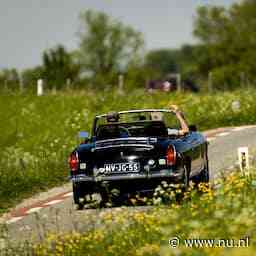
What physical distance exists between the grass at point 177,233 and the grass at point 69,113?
12623mm

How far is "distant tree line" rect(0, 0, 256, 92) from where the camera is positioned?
93.9m

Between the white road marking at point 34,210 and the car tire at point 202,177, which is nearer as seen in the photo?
the white road marking at point 34,210

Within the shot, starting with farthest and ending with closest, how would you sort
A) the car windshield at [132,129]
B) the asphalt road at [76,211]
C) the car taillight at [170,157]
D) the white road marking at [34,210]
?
the white road marking at [34,210] → the car windshield at [132,129] → the car taillight at [170,157] → the asphalt road at [76,211]

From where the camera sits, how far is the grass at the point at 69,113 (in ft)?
101

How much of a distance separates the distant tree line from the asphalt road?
58921 mm

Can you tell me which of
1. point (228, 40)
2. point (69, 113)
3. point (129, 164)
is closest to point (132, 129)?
point (129, 164)

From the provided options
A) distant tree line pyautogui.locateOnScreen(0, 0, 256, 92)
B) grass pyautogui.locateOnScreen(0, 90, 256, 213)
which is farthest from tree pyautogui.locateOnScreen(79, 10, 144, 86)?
grass pyautogui.locateOnScreen(0, 90, 256, 213)

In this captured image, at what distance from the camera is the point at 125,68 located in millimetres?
96625

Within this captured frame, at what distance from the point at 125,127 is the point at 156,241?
288 inches

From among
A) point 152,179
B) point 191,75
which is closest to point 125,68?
point 191,75

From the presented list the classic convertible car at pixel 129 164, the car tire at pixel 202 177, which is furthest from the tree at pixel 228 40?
the classic convertible car at pixel 129 164

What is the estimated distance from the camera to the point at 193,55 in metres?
111

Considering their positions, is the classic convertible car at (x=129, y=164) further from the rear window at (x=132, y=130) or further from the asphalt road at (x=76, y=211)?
the asphalt road at (x=76, y=211)

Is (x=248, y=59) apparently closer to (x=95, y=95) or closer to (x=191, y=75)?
(x=191, y=75)
